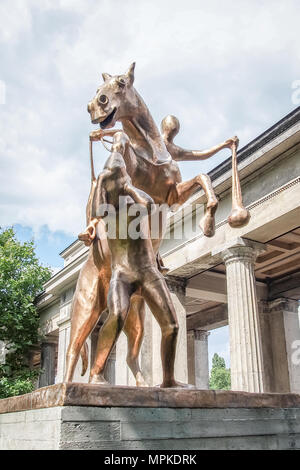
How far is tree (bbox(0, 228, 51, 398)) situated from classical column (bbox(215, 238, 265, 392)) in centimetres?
1573

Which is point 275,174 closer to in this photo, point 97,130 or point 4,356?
point 97,130

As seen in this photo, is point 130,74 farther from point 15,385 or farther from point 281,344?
point 15,385

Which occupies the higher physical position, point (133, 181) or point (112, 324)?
point (133, 181)

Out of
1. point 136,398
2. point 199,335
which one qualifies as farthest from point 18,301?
point 136,398

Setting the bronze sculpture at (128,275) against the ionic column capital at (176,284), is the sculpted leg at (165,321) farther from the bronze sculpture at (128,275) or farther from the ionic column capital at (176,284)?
the ionic column capital at (176,284)

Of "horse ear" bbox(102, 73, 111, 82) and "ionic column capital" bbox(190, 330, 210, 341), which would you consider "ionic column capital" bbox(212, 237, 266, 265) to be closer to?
"horse ear" bbox(102, 73, 111, 82)

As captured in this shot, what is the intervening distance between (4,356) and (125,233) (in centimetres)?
2477

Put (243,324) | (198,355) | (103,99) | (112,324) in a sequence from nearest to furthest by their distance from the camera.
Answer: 1. (112,324)
2. (103,99)
3. (243,324)
4. (198,355)

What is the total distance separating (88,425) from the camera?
12.7 feet

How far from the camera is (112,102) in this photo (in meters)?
5.75

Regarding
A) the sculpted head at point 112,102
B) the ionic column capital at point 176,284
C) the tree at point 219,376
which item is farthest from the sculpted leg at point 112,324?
the tree at point 219,376

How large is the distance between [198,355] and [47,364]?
887cm

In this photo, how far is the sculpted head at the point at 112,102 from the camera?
5719 mm
